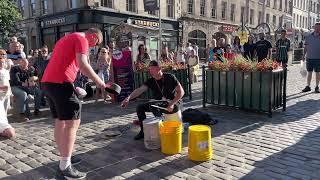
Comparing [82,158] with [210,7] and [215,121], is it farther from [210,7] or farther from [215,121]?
[210,7]

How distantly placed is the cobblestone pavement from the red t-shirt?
1.33 m

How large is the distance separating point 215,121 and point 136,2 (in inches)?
709

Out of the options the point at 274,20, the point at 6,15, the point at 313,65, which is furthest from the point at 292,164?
the point at 274,20

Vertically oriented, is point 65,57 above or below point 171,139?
above


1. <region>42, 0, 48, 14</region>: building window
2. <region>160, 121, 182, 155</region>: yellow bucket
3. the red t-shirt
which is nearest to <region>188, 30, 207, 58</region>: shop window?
<region>42, 0, 48, 14</region>: building window

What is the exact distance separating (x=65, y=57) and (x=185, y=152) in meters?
2.32

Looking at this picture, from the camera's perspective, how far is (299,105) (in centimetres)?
860

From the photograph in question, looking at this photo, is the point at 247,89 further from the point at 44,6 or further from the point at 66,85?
the point at 44,6

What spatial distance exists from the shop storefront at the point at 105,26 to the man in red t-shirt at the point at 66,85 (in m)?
13.6

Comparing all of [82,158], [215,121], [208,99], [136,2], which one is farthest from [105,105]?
[136,2]

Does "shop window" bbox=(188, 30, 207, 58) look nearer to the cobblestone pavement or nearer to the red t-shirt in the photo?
the cobblestone pavement

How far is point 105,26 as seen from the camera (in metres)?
21.3

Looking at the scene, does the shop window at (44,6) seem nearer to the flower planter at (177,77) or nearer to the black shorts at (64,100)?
the flower planter at (177,77)

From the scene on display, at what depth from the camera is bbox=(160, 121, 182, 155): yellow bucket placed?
16.5 feet
